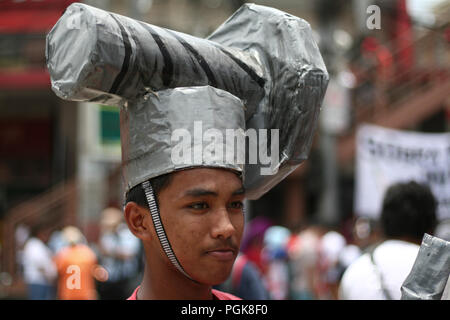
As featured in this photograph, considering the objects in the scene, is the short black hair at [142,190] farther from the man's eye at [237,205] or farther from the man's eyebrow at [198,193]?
the man's eye at [237,205]

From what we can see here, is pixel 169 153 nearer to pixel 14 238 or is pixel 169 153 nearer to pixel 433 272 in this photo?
pixel 433 272

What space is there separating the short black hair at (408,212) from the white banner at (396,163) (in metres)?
3.94

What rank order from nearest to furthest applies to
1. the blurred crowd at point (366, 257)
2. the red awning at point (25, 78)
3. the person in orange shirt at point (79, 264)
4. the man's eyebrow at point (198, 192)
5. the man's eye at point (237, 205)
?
the man's eyebrow at point (198, 192), the man's eye at point (237, 205), the blurred crowd at point (366, 257), the person in orange shirt at point (79, 264), the red awning at point (25, 78)

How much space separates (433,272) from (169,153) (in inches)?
33.6

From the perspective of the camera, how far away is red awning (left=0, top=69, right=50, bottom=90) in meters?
15.1

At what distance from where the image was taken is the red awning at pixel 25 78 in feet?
49.5

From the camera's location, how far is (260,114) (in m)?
2.33

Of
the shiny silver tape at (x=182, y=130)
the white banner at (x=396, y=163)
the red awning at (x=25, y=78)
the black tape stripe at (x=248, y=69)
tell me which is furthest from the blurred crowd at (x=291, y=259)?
the red awning at (x=25, y=78)

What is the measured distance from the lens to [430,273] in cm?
197

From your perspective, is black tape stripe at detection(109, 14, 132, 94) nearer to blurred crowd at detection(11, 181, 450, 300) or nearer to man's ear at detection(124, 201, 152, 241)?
man's ear at detection(124, 201, 152, 241)

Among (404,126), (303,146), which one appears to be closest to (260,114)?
(303,146)

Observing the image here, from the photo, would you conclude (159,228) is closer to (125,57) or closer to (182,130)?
(182,130)

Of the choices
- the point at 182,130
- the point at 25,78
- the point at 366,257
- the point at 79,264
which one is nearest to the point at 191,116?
the point at 182,130
